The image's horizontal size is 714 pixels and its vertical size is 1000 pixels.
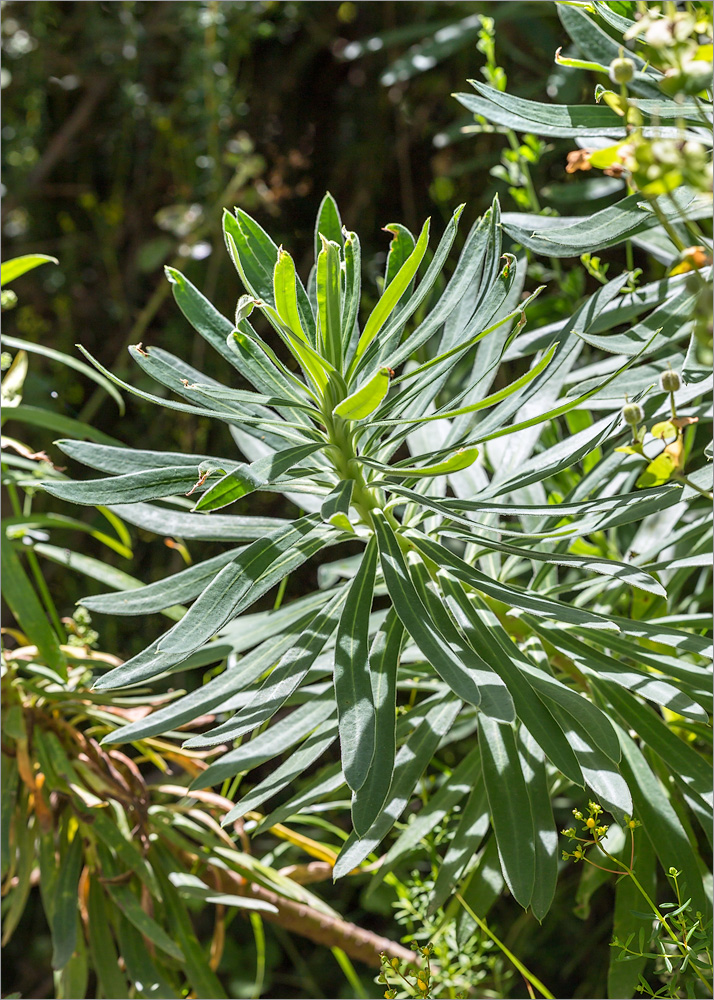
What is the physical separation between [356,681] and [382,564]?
0.27 ft

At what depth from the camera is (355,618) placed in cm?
55

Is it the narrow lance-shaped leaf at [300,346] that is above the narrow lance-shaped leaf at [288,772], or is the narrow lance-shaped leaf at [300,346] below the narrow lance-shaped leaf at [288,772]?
above

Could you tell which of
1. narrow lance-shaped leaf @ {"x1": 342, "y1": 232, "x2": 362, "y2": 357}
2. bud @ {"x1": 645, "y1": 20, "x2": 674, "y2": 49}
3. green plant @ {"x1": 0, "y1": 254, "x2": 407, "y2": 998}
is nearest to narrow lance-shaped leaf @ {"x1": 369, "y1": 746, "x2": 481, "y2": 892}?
green plant @ {"x1": 0, "y1": 254, "x2": 407, "y2": 998}

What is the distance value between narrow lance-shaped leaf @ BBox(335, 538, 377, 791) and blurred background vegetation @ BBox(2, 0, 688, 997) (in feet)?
2.27

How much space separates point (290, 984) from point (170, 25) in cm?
151

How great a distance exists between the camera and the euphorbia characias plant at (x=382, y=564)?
0.49 m

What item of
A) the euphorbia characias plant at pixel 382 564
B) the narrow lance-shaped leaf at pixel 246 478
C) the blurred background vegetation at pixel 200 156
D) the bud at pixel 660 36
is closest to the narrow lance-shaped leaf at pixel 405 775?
the euphorbia characias plant at pixel 382 564

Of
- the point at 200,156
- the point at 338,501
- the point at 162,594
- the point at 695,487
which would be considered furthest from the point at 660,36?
the point at 200,156

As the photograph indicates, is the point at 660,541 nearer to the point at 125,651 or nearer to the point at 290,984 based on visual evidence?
the point at 125,651

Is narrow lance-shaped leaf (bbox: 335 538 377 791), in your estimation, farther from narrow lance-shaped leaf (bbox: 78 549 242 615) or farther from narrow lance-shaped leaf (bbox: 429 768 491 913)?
narrow lance-shaped leaf (bbox: 429 768 491 913)

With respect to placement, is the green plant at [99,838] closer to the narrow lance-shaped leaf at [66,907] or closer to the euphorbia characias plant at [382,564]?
the narrow lance-shaped leaf at [66,907]

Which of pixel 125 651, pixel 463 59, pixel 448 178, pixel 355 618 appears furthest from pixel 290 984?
pixel 463 59

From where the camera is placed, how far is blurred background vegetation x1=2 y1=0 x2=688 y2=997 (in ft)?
4.09

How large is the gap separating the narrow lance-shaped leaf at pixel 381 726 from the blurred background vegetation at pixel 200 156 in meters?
0.69
